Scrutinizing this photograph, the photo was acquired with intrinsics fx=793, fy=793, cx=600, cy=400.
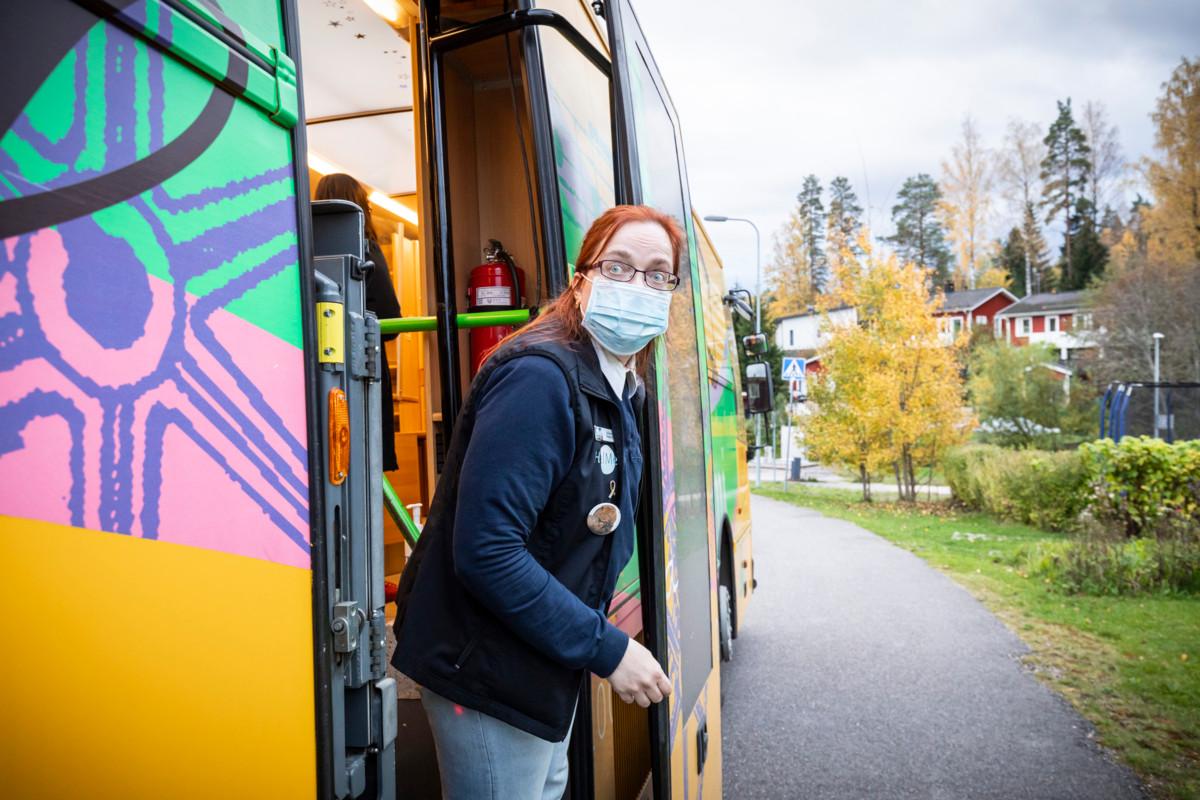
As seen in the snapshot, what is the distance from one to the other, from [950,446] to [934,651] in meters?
11.6

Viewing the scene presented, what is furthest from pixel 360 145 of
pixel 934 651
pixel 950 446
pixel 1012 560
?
pixel 950 446

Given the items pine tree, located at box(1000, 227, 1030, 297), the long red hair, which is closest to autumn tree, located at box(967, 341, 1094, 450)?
the long red hair

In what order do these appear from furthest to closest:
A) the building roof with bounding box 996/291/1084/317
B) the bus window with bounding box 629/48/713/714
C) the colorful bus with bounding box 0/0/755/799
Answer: the building roof with bounding box 996/291/1084/317, the bus window with bounding box 629/48/713/714, the colorful bus with bounding box 0/0/755/799

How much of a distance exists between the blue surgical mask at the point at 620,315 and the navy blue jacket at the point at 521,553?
0.53ft

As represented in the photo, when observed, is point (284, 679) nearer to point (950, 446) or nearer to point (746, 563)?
point (746, 563)

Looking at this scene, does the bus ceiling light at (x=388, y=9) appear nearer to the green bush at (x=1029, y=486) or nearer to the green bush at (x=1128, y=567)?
the green bush at (x=1128, y=567)

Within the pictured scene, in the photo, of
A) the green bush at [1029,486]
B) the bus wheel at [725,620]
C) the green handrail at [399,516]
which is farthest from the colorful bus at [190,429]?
the green bush at [1029,486]

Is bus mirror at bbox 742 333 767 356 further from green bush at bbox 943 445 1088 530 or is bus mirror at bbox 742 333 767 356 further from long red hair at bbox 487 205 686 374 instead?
green bush at bbox 943 445 1088 530

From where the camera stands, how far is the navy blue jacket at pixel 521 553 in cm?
147

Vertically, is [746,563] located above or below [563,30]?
below

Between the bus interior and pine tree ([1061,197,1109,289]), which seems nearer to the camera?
the bus interior

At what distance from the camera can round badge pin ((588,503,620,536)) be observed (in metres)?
1.63

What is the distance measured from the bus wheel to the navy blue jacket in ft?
13.3

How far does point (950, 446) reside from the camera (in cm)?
1700
